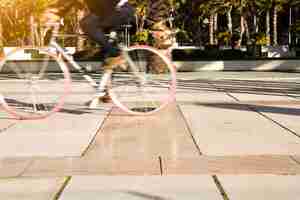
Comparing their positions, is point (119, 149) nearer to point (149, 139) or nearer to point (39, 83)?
point (149, 139)

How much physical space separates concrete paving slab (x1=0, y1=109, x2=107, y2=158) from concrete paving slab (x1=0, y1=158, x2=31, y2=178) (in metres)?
0.24

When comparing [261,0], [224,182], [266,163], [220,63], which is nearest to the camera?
[224,182]

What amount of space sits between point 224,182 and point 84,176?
3.70 feet

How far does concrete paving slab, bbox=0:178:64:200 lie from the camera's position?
412 centimetres

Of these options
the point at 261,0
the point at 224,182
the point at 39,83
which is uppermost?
the point at 261,0

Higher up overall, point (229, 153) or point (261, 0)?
point (261, 0)

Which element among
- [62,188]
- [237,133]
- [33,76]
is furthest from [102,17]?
[62,188]

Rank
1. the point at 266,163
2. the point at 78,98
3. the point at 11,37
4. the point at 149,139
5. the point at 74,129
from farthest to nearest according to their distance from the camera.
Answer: the point at 11,37, the point at 78,98, the point at 74,129, the point at 149,139, the point at 266,163

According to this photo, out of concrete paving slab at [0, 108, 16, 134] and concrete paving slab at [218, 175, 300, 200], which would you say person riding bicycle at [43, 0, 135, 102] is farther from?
concrete paving slab at [218, 175, 300, 200]

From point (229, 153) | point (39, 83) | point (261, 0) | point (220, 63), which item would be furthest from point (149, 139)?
point (261, 0)

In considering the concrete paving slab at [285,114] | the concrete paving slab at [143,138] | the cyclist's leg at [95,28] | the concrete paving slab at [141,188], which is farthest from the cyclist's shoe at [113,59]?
the concrete paving slab at [141,188]

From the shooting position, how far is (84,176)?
15.2 ft

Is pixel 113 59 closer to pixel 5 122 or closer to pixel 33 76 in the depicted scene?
pixel 33 76

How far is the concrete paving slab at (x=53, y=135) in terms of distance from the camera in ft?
18.6
